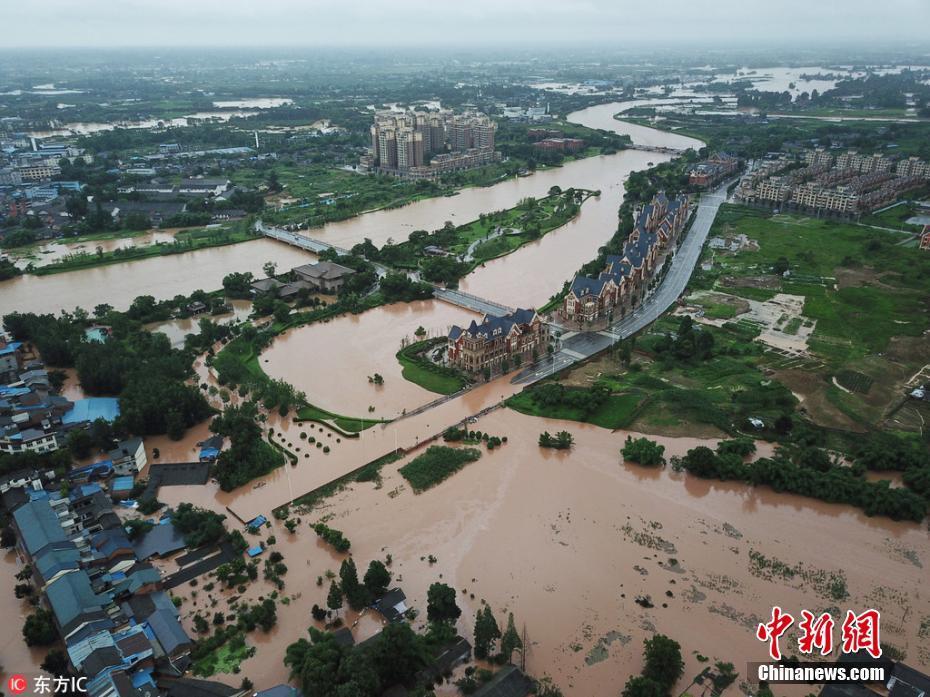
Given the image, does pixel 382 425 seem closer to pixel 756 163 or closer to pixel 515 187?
pixel 515 187

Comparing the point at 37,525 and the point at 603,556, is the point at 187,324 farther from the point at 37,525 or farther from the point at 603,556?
the point at 603,556

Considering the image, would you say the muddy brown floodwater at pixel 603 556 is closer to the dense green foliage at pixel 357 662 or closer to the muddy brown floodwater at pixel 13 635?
the dense green foliage at pixel 357 662

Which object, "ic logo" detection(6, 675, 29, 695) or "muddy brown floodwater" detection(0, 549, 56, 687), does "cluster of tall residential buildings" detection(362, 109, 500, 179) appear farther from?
"ic logo" detection(6, 675, 29, 695)

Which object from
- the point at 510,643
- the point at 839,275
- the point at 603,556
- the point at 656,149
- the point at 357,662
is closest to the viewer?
the point at 357,662

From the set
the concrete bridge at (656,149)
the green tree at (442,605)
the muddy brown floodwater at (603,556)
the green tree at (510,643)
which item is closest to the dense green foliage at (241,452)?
the muddy brown floodwater at (603,556)

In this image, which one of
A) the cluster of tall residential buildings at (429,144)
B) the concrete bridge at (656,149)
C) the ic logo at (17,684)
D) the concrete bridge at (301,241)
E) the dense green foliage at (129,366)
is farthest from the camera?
the concrete bridge at (656,149)

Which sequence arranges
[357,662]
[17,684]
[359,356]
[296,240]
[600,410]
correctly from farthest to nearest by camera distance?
[296,240] < [359,356] < [600,410] < [17,684] < [357,662]

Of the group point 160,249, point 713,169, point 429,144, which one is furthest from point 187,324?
point 713,169
